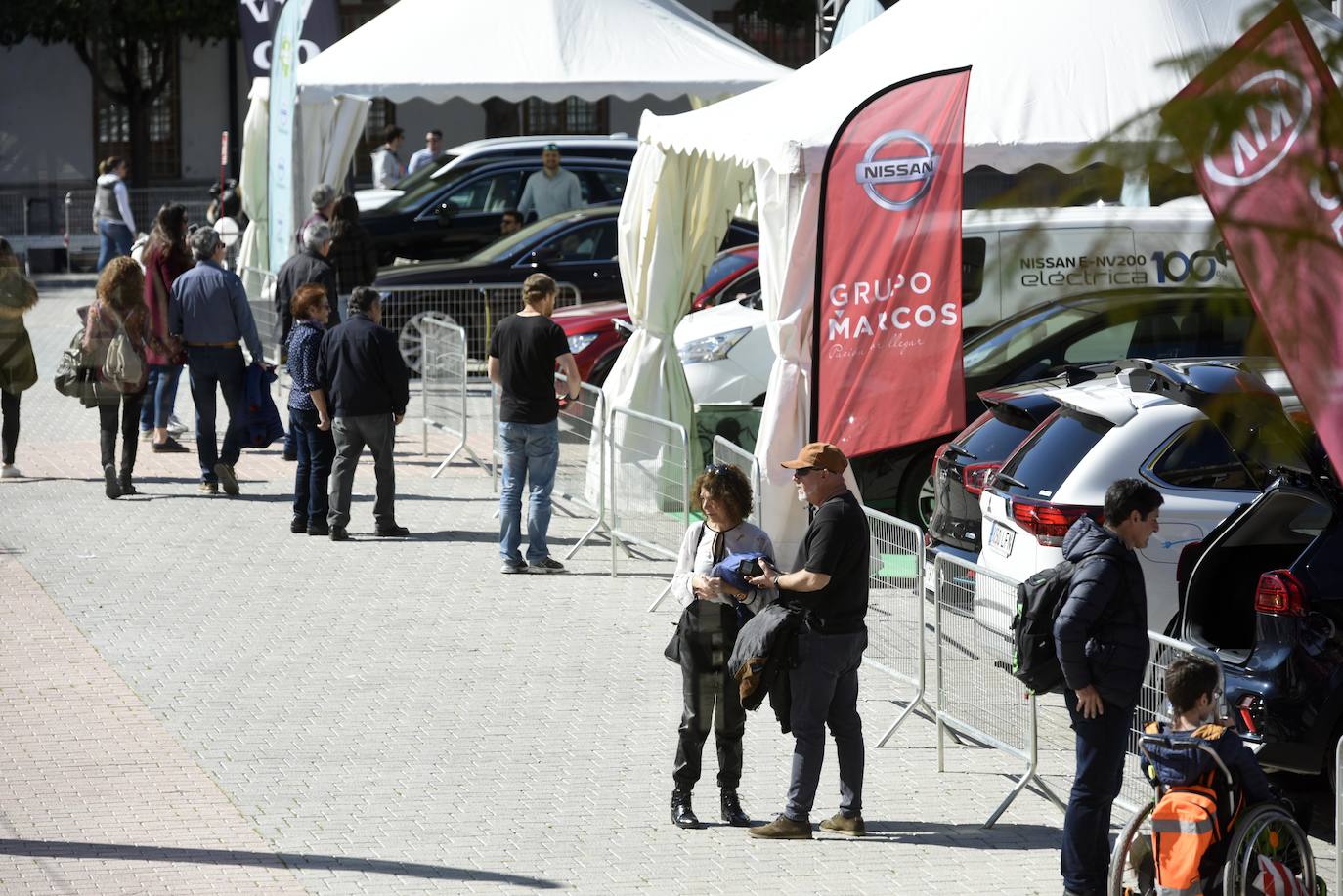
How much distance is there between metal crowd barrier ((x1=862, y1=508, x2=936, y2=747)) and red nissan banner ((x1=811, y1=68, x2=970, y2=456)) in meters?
1.32

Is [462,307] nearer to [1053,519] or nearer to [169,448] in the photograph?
[169,448]

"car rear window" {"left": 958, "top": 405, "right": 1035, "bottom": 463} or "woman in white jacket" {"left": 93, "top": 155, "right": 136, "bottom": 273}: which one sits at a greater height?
"woman in white jacket" {"left": 93, "top": 155, "right": 136, "bottom": 273}

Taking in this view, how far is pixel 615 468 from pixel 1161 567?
14.3ft

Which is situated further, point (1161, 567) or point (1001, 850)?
point (1161, 567)

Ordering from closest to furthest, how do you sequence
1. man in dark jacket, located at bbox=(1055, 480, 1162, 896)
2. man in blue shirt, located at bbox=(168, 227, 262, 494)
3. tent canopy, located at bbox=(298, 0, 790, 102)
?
man in dark jacket, located at bbox=(1055, 480, 1162, 896) → man in blue shirt, located at bbox=(168, 227, 262, 494) → tent canopy, located at bbox=(298, 0, 790, 102)

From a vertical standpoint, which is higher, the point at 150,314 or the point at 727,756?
the point at 150,314

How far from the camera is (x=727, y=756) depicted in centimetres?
738

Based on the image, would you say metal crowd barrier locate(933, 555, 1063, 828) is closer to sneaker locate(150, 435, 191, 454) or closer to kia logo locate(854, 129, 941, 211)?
kia logo locate(854, 129, 941, 211)

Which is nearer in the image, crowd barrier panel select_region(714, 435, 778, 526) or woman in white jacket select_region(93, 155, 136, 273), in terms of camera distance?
crowd barrier panel select_region(714, 435, 778, 526)

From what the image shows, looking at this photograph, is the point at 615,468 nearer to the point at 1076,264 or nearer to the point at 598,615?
the point at 598,615

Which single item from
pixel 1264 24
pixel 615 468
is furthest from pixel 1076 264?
pixel 615 468

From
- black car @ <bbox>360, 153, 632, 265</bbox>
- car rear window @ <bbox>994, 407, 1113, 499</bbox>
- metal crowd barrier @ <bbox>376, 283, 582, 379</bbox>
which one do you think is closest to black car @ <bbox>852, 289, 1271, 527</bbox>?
car rear window @ <bbox>994, 407, 1113, 499</bbox>

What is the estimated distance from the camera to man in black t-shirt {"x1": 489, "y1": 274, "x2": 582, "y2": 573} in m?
11.4

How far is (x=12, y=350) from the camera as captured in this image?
529 inches
